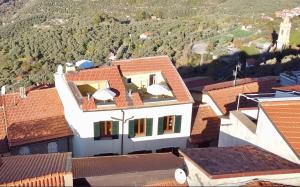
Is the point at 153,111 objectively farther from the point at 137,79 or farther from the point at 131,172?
the point at 131,172

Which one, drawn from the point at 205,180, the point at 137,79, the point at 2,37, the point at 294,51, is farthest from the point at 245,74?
the point at 2,37

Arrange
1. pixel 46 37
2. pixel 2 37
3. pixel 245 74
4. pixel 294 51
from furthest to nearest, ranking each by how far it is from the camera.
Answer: pixel 2 37, pixel 46 37, pixel 294 51, pixel 245 74

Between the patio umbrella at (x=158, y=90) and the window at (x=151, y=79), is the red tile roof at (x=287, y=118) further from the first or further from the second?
the window at (x=151, y=79)

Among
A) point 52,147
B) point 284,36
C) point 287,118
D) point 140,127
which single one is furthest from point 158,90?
point 284,36

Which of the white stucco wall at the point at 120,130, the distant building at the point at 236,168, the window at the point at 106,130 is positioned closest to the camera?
the distant building at the point at 236,168

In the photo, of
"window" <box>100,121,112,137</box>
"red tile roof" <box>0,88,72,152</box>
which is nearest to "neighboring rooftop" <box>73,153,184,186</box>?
"window" <box>100,121,112,137</box>

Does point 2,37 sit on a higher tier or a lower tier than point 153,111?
lower

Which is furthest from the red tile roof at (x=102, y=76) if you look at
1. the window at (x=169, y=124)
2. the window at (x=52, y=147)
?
the window at (x=52, y=147)

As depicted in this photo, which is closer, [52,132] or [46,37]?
[52,132]
